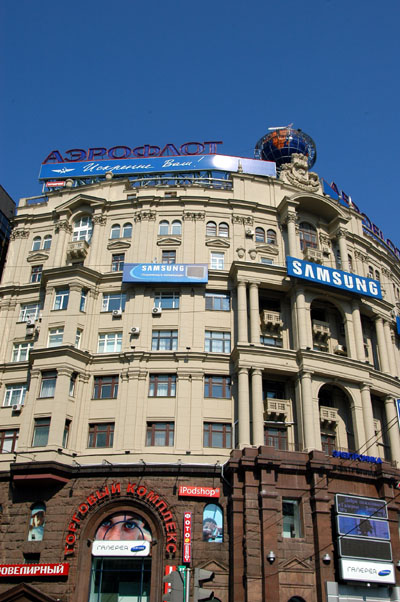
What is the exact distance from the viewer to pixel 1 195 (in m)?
58.7

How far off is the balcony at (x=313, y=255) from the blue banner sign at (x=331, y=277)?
1592mm

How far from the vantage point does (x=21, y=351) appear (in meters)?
44.2

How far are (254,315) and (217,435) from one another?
8577 mm

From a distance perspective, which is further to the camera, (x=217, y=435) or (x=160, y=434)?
(x=217, y=435)

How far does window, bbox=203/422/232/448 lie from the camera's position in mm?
38500

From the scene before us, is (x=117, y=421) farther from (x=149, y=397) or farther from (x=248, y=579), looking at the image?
(x=248, y=579)

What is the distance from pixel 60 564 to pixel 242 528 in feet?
34.4

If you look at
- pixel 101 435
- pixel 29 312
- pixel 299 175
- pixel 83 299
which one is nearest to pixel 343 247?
pixel 299 175

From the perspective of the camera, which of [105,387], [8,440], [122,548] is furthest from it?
[105,387]

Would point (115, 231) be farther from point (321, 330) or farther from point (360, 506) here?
point (360, 506)

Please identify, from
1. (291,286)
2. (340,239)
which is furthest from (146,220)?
(340,239)

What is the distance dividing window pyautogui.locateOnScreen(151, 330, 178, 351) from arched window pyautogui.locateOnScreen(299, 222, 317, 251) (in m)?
13.0

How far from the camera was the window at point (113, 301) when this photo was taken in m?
43.9

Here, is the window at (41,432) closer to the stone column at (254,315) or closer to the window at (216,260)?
the stone column at (254,315)
